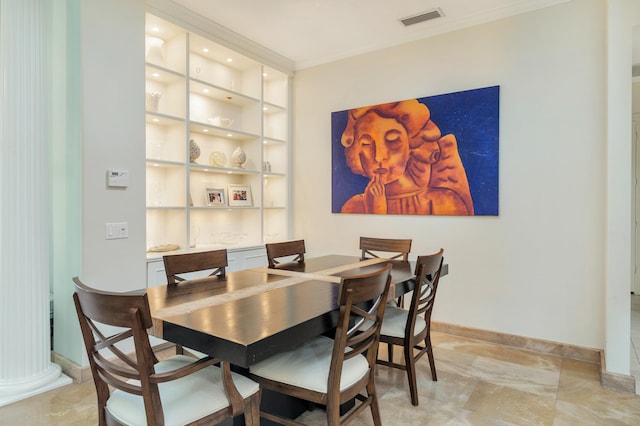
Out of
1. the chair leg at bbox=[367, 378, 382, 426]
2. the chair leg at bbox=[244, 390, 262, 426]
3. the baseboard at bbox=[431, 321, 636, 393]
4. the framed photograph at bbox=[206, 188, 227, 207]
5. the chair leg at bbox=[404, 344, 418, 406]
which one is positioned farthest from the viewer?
the framed photograph at bbox=[206, 188, 227, 207]

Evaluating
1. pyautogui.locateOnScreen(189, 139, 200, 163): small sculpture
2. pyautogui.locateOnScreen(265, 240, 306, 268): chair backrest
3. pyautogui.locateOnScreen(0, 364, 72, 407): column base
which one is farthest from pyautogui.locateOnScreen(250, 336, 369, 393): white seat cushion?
pyautogui.locateOnScreen(189, 139, 200, 163): small sculpture

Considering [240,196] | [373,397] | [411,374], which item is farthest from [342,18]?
[373,397]

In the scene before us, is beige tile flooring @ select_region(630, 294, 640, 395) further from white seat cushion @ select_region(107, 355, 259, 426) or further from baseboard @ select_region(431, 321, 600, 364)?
white seat cushion @ select_region(107, 355, 259, 426)

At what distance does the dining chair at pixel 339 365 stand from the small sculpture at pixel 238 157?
2.76m

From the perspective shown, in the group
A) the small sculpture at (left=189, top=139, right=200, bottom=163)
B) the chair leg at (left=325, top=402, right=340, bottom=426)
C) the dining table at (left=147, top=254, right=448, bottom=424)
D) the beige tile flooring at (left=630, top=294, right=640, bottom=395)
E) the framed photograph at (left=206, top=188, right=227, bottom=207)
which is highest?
the small sculpture at (left=189, top=139, right=200, bottom=163)

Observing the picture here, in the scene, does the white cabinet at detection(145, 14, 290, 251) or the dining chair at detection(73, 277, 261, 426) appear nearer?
the dining chair at detection(73, 277, 261, 426)

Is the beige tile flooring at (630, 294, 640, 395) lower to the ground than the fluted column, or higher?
lower

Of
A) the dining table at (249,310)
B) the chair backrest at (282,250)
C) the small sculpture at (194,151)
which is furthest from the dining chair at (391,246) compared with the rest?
the small sculpture at (194,151)

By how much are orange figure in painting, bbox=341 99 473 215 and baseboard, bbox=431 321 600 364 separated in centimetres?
109

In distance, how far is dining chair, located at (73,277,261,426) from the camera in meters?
1.30

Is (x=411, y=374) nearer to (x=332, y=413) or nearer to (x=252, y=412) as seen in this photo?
(x=332, y=413)

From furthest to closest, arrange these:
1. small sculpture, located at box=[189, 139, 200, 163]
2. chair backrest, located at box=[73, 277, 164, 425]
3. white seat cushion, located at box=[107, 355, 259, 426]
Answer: small sculpture, located at box=[189, 139, 200, 163]
white seat cushion, located at box=[107, 355, 259, 426]
chair backrest, located at box=[73, 277, 164, 425]

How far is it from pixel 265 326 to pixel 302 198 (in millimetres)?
3299

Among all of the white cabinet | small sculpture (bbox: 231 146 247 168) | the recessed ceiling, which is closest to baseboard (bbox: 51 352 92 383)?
the white cabinet
